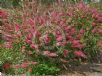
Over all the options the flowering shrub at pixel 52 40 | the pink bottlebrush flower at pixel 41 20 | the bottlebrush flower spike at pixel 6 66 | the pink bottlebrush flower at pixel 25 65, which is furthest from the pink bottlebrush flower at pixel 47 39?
the bottlebrush flower spike at pixel 6 66

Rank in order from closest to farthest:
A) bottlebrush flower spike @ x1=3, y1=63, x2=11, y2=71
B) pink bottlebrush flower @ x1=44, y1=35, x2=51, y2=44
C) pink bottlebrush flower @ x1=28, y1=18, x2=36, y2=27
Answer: pink bottlebrush flower @ x1=44, y1=35, x2=51, y2=44, bottlebrush flower spike @ x1=3, y1=63, x2=11, y2=71, pink bottlebrush flower @ x1=28, y1=18, x2=36, y2=27

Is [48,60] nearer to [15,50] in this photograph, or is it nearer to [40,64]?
[40,64]

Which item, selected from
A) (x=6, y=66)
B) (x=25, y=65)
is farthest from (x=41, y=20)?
(x=6, y=66)

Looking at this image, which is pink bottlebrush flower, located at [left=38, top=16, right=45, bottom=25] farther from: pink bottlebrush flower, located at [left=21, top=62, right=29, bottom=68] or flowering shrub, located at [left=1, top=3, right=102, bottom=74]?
pink bottlebrush flower, located at [left=21, top=62, right=29, bottom=68]

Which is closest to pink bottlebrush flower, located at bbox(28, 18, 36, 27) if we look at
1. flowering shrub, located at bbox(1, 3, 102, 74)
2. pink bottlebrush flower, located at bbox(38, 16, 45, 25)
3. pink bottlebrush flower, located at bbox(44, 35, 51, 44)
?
flowering shrub, located at bbox(1, 3, 102, 74)

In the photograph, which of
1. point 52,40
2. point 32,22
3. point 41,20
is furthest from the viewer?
point 41,20

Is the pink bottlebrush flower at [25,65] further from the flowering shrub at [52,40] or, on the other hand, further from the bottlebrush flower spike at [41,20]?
the bottlebrush flower spike at [41,20]

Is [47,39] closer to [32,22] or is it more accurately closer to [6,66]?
[32,22]

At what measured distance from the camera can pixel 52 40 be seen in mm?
9750

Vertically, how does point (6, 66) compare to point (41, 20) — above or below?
below

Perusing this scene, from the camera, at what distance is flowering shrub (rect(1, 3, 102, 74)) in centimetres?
958

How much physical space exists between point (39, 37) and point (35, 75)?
3.07 ft

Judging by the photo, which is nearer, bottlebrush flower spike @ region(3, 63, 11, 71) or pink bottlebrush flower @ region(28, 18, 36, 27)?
bottlebrush flower spike @ region(3, 63, 11, 71)

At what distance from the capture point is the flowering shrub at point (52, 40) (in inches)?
377
